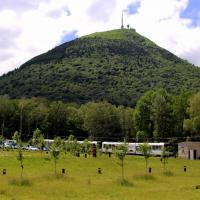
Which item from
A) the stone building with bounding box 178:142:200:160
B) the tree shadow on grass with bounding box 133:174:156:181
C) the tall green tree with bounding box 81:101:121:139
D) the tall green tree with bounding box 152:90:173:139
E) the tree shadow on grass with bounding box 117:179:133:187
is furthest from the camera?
the tall green tree with bounding box 81:101:121:139

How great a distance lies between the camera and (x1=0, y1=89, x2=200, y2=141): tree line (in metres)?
131

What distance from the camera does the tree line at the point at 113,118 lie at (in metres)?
131

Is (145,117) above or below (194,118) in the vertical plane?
above

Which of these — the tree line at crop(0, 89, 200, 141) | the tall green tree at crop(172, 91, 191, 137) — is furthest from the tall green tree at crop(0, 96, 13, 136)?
the tall green tree at crop(172, 91, 191, 137)

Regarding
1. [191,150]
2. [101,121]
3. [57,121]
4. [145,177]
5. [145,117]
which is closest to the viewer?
[145,177]

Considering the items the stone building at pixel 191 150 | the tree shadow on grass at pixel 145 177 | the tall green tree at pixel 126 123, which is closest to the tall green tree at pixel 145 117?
the tall green tree at pixel 126 123

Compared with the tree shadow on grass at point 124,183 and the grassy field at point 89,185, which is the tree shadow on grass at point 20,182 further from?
the tree shadow on grass at point 124,183

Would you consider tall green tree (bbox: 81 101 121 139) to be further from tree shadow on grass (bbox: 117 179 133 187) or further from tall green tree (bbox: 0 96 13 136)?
tree shadow on grass (bbox: 117 179 133 187)

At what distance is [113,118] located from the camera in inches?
6156

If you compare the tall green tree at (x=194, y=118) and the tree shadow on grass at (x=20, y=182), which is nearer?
the tree shadow on grass at (x=20, y=182)

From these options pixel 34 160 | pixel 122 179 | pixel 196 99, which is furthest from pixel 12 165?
pixel 196 99

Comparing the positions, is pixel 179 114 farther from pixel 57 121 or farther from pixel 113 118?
pixel 57 121

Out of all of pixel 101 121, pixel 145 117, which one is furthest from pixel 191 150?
pixel 101 121

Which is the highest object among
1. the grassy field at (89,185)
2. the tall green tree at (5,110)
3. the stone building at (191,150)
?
the tall green tree at (5,110)
